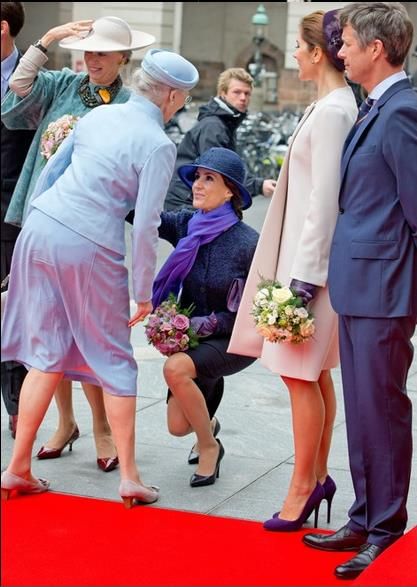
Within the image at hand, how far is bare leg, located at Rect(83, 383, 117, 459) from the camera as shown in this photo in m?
5.27

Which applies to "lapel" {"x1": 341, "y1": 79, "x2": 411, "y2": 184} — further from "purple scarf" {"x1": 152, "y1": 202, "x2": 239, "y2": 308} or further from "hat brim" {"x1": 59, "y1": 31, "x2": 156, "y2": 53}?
"hat brim" {"x1": 59, "y1": 31, "x2": 156, "y2": 53}

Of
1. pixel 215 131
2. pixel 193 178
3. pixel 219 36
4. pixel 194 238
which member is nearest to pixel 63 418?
pixel 194 238

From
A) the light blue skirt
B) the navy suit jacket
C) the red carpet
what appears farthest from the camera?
the light blue skirt

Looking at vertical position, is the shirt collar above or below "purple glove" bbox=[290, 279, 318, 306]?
above

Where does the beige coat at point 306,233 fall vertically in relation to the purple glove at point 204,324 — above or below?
above

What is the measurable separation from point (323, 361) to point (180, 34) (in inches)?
1664

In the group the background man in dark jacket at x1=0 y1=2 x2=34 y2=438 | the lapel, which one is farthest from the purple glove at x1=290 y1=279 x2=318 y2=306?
the background man in dark jacket at x1=0 y1=2 x2=34 y2=438

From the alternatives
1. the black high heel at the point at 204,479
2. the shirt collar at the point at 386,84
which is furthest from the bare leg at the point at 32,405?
the shirt collar at the point at 386,84

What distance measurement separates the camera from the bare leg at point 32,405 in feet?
14.6

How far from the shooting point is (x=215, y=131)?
702 centimetres

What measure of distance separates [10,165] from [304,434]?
2.05 m

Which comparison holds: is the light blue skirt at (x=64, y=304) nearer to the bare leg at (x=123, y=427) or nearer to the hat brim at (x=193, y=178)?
the bare leg at (x=123, y=427)

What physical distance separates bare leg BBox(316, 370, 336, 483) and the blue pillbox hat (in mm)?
1247

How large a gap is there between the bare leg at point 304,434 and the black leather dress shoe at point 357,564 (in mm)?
460
